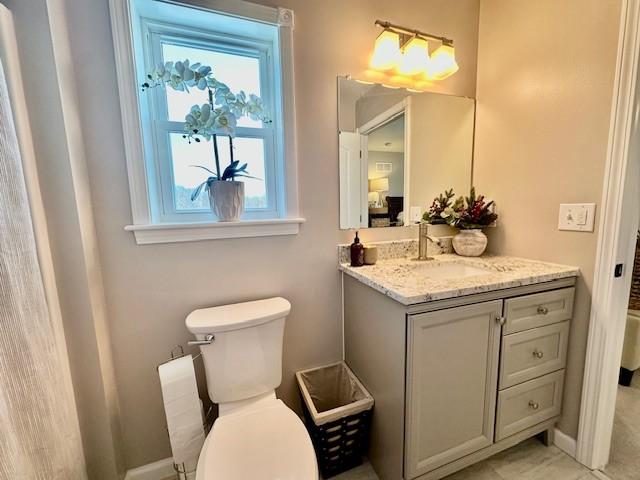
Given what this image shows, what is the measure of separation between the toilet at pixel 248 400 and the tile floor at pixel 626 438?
57.5 inches

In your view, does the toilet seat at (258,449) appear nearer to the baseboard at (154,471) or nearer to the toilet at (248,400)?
the toilet at (248,400)

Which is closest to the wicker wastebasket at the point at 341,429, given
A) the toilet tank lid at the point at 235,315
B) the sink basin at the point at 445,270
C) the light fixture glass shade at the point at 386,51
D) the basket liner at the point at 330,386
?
the basket liner at the point at 330,386

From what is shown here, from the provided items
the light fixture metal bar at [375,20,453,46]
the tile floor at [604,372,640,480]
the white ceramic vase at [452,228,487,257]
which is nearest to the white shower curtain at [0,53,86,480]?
the light fixture metal bar at [375,20,453,46]

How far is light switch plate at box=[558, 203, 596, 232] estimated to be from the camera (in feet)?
3.76

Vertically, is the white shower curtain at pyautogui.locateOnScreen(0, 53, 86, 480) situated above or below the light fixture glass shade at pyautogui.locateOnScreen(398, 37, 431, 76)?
below

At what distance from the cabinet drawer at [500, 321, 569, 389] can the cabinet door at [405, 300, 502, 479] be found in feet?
0.21

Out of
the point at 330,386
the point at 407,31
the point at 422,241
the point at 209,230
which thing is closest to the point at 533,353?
the point at 422,241

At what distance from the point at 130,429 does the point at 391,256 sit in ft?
4.85

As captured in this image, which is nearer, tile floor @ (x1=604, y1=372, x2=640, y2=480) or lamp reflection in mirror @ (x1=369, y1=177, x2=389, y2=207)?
tile floor @ (x1=604, y1=372, x2=640, y2=480)

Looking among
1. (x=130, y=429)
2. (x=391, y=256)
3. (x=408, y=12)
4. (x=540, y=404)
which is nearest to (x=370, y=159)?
(x=391, y=256)

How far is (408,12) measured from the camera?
4.61 ft

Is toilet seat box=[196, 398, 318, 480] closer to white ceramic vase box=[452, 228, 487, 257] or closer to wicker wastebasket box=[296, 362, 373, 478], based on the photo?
wicker wastebasket box=[296, 362, 373, 478]

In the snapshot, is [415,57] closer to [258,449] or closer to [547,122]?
[547,122]

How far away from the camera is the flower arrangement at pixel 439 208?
1570mm
